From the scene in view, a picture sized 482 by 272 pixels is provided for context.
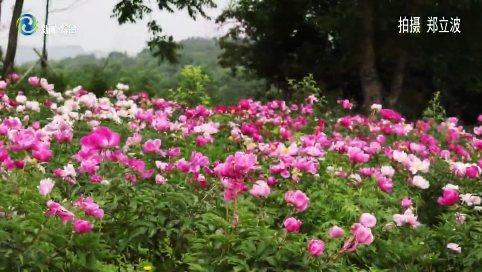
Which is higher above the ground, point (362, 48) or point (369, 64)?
point (362, 48)

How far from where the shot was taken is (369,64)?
13.7 m

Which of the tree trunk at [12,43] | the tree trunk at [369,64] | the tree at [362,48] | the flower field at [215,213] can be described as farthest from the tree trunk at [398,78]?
the flower field at [215,213]

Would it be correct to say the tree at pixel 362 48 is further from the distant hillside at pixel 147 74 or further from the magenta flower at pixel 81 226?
the magenta flower at pixel 81 226

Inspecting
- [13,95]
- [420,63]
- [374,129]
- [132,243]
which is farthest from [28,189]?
[420,63]

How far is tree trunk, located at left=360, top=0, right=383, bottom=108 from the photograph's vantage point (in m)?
13.5

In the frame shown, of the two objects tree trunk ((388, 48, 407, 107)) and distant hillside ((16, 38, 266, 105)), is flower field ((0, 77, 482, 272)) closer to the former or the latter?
distant hillside ((16, 38, 266, 105))

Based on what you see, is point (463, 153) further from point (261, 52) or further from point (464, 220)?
point (261, 52)

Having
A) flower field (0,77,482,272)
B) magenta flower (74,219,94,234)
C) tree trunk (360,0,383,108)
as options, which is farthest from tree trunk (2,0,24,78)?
magenta flower (74,219,94,234)

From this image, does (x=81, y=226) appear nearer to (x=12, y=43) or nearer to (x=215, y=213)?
(x=215, y=213)

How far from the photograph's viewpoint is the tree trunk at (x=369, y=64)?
530 inches

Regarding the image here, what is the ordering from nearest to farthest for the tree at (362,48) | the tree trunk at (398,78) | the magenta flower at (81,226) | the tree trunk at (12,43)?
the magenta flower at (81,226) < the tree trunk at (12,43) < the tree at (362,48) < the tree trunk at (398,78)

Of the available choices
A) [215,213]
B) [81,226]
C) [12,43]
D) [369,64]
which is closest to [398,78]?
[369,64]

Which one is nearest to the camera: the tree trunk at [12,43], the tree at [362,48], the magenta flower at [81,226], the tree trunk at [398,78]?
the magenta flower at [81,226]

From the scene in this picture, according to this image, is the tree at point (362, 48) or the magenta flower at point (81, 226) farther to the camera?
the tree at point (362, 48)
